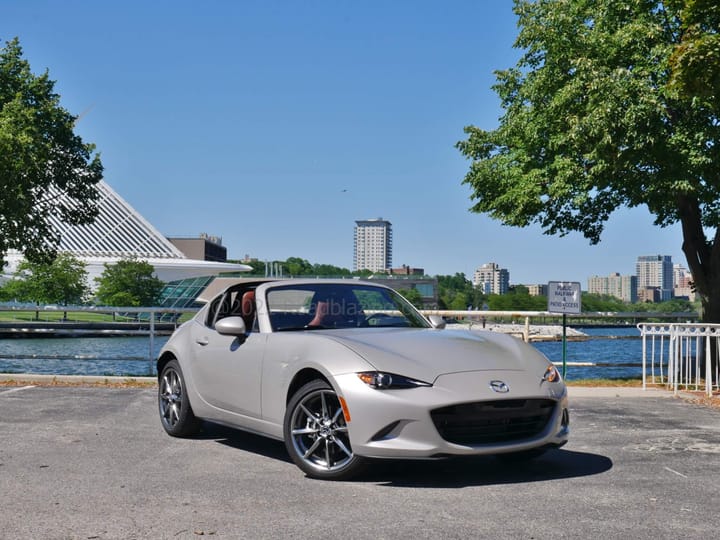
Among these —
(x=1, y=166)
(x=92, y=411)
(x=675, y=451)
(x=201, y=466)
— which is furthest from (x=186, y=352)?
(x=1, y=166)

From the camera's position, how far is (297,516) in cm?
453

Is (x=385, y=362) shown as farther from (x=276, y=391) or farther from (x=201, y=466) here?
(x=201, y=466)

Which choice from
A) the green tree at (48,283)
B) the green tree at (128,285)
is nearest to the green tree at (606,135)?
the green tree at (48,283)

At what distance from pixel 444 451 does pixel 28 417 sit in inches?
221

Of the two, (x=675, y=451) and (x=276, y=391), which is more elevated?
(x=276, y=391)

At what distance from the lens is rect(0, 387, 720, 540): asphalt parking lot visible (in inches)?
169

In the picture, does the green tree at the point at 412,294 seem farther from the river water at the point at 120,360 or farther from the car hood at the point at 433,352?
the car hood at the point at 433,352

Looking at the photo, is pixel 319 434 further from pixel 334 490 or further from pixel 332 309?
pixel 332 309

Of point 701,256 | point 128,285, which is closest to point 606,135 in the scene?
point 701,256

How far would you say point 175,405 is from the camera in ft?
24.7

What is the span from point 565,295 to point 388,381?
910cm

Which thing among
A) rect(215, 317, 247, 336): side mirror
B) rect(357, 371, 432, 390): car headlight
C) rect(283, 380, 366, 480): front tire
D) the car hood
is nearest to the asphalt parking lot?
rect(283, 380, 366, 480): front tire

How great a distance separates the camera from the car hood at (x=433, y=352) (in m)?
5.34

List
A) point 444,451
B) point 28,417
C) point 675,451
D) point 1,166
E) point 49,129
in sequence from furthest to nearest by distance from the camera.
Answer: point 49,129 → point 1,166 → point 28,417 → point 675,451 → point 444,451
